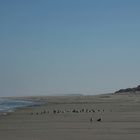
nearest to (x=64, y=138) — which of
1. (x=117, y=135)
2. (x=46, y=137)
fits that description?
(x=46, y=137)

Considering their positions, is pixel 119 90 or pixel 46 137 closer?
pixel 46 137

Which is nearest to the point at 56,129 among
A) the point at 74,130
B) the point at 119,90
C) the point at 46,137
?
the point at 74,130

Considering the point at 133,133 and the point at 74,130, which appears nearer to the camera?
the point at 133,133

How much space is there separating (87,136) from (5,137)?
133 inches

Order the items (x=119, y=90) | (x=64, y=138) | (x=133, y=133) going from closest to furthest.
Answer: (x=64, y=138)
(x=133, y=133)
(x=119, y=90)

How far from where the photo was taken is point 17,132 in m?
21.0

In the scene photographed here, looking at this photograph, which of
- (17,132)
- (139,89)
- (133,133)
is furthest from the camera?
(139,89)

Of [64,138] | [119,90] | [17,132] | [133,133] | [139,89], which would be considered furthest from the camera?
[119,90]

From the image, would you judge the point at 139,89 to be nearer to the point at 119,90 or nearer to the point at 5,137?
the point at 119,90

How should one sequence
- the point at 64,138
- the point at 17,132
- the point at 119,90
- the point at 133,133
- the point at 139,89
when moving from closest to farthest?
the point at 64,138
the point at 133,133
the point at 17,132
the point at 139,89
the point at 119,90

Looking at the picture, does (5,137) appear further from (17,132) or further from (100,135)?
(100,135)

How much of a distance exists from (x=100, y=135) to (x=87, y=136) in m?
0.56

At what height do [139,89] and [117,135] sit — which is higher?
[139,89]

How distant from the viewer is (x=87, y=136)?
18.4 metres
